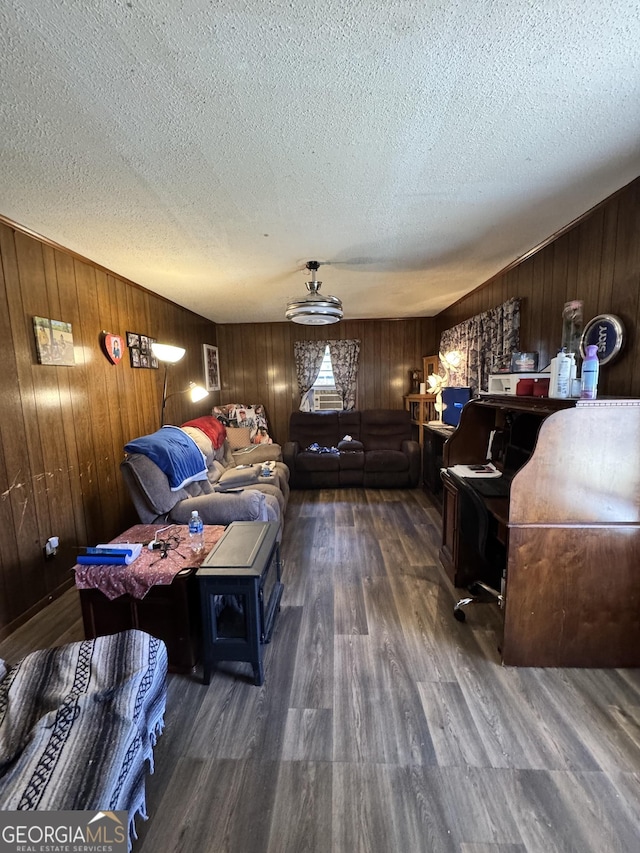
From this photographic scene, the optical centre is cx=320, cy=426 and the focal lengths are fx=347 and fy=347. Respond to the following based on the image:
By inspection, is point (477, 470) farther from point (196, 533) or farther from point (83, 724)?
point (83, 724)

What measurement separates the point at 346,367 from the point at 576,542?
163 inches

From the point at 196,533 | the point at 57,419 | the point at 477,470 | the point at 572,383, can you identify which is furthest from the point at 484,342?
the point at 57,419

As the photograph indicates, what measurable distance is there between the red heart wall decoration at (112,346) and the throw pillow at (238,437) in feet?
6.10

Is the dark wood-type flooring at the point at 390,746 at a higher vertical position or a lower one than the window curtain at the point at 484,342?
lower

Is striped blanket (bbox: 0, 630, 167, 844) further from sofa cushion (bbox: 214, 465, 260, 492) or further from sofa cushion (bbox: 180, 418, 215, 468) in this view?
sofa cushion (bbox: 180, 418, 215, 468)

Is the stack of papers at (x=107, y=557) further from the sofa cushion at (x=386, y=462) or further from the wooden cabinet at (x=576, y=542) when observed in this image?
the sofa cushion at (x=386, y=462)

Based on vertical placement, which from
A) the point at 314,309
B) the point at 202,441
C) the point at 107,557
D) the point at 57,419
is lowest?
the point at 107,557

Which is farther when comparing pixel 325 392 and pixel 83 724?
pixel 325 392

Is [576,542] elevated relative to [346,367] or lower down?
lower down

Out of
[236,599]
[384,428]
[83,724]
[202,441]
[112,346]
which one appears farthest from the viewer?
[384,428]

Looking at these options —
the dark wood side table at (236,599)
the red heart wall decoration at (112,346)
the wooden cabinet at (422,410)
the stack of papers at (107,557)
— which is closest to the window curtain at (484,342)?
the wooden cabinet at (422,410)

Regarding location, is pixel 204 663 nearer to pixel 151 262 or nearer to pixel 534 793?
pixel 534 793

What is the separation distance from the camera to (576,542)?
5.43 feet

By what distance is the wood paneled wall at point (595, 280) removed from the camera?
175 cm
